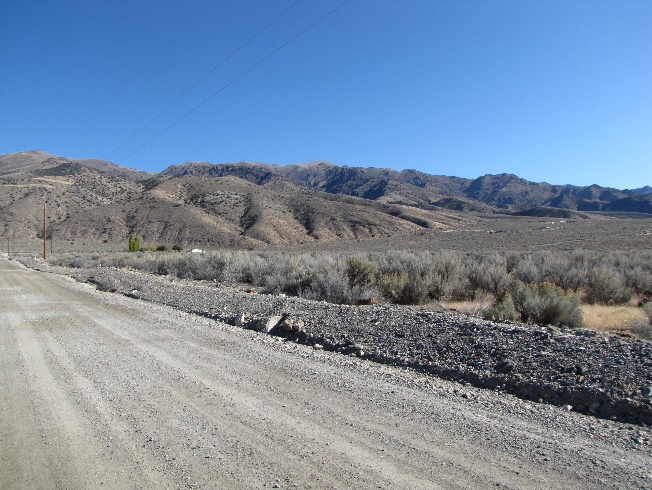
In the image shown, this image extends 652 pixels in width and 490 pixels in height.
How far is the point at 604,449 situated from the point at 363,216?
287 ft

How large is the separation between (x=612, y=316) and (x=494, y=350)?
8.65 meters

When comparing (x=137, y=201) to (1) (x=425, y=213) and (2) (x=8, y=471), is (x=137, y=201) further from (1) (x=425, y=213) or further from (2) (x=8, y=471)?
(2) (x=8, y=471)

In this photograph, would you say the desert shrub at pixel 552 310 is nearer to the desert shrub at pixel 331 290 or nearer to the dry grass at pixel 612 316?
the dry grass at pixel 612 316

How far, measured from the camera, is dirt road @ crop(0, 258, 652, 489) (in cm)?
419

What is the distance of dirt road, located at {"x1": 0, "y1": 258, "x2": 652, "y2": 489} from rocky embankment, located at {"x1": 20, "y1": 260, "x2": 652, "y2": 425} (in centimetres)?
45

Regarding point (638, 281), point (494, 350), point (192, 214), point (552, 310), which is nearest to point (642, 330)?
point (552, 310)

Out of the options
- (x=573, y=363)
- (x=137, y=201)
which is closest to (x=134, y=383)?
(x=573, y=363)

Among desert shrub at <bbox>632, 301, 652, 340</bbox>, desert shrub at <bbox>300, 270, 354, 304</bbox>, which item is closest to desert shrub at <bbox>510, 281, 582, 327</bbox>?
desert shrub at <bbox>632, 301, 652, 340</bbox>

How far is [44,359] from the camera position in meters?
8.35

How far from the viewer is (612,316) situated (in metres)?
14.3

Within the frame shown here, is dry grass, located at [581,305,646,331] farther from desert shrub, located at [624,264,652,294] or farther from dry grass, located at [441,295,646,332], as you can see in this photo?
desert shrub, located at [624,264,652,294]

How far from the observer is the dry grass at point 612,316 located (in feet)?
41.5

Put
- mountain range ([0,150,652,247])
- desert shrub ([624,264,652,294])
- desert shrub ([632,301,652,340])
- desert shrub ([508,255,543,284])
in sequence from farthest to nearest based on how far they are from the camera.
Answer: mountain range ([0,150,652,247]), desert shrub ([508,255,543,284]), desert shrub ([624,264,652,294]), desert shrub ([632,301,652,340])

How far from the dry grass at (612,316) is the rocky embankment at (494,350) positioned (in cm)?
391
